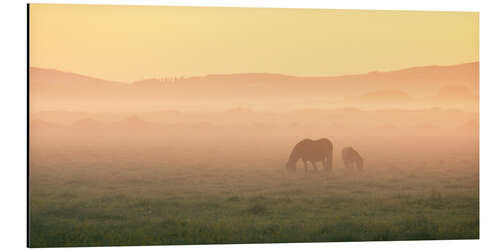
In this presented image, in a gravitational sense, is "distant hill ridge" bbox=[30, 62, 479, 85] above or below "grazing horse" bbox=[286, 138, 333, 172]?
above

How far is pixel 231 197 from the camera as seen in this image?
10125mm

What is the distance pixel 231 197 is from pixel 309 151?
1283mm

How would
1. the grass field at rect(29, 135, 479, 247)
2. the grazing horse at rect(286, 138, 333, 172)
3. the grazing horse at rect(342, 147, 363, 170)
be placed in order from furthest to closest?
the grazing horse at rect(342, 147, 363, 170) → the grazing horse at rect(286, 138, 333, 172) → the grass field at rect(29, 135, 479, 247)

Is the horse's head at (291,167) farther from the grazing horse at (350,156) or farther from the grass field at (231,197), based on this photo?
the grazing horse at (350,156)

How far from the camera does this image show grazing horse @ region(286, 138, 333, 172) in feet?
33.7

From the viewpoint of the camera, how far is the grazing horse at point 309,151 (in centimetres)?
1028

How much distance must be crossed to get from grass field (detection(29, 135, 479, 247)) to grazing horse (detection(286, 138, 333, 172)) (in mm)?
116

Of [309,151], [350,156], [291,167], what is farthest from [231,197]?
[350,156]

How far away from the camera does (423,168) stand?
10602 mm

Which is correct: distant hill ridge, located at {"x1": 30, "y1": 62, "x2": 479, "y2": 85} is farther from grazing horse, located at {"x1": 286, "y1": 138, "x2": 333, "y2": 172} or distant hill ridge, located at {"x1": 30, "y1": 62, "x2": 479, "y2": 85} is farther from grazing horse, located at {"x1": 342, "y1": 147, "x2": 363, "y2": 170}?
grazing horse, located at {"x1": 342, "y1": 147, "x2": 363, "y2": 170}

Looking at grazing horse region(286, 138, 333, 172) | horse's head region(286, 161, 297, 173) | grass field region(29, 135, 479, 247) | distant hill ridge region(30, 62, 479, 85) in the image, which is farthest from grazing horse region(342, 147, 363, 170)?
distant hill ridge region(30, 62, 479, 85)

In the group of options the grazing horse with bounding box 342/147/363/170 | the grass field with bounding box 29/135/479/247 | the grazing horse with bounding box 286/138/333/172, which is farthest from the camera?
the grazing horse with bounding box 342/147/363/170

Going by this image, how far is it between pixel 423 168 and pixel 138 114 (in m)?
4.20

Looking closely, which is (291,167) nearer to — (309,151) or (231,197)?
(309,151)
